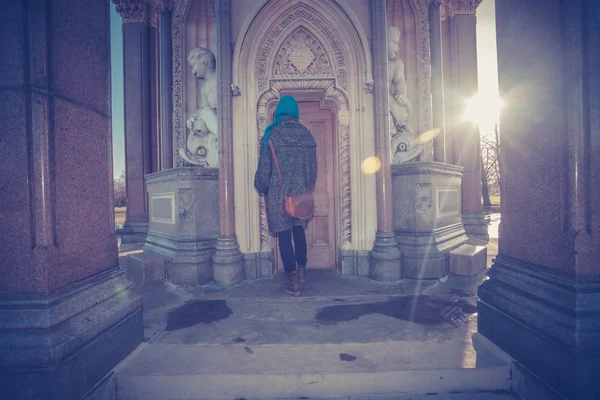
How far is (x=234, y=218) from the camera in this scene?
440 centimetres

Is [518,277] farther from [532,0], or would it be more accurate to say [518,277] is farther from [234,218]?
[234,218]

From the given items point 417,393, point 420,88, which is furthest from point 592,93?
point 420,88

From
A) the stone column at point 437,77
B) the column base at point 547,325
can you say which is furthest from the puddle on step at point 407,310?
the stone column at point 437,77

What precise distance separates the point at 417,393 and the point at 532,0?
8.17 ft

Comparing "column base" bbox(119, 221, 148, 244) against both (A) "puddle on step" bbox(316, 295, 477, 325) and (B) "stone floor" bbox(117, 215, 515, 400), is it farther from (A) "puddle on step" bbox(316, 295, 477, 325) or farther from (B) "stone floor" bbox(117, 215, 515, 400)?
(A) "puddle on step" bbox(316, 295, 477, 325)

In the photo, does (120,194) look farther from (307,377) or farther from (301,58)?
(307,377)

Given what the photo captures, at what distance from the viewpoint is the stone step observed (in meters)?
1.88

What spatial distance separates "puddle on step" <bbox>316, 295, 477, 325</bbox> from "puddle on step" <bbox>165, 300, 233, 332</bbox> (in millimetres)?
958

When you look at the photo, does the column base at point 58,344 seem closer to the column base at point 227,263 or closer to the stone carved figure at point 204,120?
the column base at point 227,263

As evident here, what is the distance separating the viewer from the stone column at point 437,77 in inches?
232

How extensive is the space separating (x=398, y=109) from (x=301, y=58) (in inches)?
68.6

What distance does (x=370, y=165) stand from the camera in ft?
14.5

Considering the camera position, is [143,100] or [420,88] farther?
[143,100]

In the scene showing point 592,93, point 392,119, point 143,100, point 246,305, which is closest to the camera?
point 592,93
